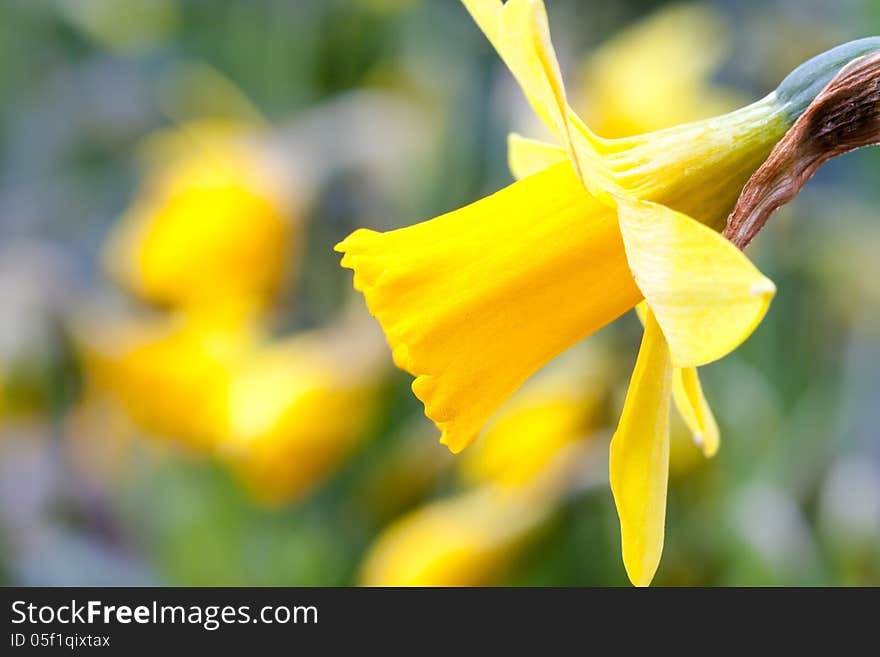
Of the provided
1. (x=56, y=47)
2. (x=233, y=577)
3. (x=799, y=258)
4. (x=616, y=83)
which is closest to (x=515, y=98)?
(x=616, y=83)

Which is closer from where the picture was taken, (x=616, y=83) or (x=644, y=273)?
(x=644, y=273)

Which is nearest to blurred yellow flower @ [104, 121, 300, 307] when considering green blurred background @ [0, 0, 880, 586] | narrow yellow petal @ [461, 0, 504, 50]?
green blurred background @ [0, 0, 880, 586]

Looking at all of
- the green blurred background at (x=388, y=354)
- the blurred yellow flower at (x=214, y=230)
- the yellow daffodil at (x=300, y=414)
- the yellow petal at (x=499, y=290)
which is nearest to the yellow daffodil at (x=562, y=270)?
the yellow petal at (x=499, y=290)

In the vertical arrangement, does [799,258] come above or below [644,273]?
above

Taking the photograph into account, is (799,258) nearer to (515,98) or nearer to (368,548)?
(515,98)

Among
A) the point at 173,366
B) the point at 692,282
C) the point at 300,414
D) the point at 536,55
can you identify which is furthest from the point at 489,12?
the point at 173,366

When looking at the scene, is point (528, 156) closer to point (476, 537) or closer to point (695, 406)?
point (695, 406)
